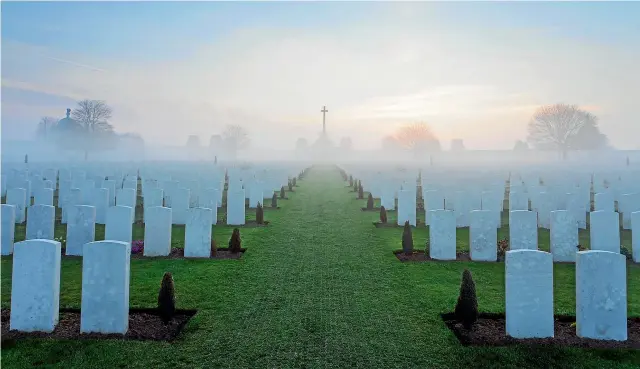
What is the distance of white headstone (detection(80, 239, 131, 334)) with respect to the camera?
5816 mm

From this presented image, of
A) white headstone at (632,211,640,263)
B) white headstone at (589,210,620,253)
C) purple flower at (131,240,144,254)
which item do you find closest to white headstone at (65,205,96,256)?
purple flower at (131,240,144,254)

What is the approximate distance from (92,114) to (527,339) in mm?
78894

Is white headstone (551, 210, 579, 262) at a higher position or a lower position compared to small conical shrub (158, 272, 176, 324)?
higher

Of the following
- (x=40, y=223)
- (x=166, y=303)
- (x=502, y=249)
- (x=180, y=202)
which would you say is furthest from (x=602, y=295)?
(x=180, y=202)

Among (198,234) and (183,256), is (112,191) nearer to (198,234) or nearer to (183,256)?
(183,256)

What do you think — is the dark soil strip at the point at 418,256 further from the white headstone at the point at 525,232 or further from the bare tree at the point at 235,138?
the bare tree at the point at 235,138

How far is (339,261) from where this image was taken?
32.3ft

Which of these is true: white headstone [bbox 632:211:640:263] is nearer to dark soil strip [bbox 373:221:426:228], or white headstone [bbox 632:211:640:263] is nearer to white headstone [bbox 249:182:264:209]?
dark soil strip [bbox 373:221:426:228]

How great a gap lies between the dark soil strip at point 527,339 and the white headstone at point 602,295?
0.15m

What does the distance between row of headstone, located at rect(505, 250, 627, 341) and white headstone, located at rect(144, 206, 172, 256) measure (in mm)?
7945

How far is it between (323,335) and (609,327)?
391cm

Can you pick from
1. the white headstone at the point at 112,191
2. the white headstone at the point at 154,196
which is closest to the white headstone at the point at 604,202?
the white headstone at the point at 154,196

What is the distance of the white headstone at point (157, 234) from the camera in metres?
10.4

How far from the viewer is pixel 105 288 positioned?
584 cm
